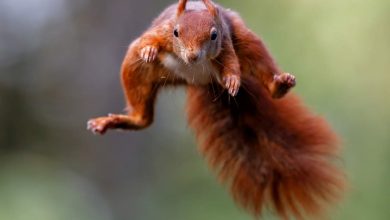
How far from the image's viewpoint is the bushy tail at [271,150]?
236 cm

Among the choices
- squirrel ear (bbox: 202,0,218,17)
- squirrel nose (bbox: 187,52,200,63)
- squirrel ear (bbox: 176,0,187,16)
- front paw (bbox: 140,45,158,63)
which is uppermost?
squirrel ear (bbox: 176,0,187,16)

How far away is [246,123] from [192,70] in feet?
1.02

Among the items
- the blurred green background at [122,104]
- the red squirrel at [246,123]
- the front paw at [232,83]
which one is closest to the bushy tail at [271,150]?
the red squirrel at [246,123]

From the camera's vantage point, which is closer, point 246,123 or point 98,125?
point 98,125

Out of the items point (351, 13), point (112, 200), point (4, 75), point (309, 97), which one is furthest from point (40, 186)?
point (351, 13)

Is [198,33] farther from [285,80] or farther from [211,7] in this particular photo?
[285,80]

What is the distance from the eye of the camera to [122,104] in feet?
15.9

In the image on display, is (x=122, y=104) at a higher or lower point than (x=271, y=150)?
higher

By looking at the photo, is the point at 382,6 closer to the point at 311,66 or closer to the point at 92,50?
the point at 311,66

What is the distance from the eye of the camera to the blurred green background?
5.58 meters

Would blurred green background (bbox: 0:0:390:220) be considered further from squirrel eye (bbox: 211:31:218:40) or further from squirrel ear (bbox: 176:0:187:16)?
squirrel eye (bbox: 211:31:218:40)

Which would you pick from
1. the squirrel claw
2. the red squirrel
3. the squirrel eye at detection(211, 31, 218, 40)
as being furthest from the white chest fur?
the squirrel claw

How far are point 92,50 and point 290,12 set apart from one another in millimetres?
1333

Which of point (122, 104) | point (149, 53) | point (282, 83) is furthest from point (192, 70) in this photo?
point (122, 104)
